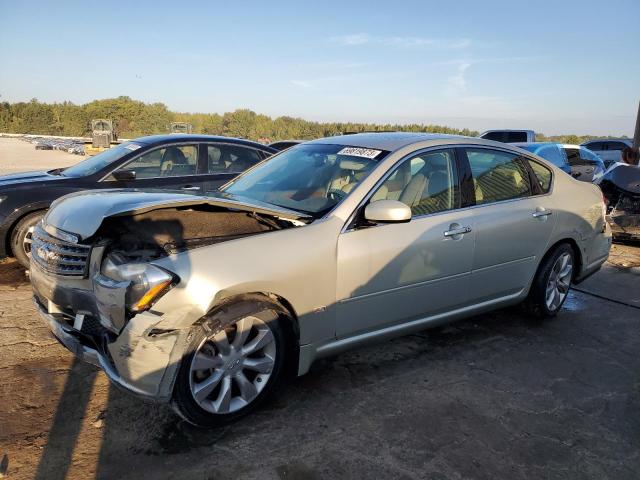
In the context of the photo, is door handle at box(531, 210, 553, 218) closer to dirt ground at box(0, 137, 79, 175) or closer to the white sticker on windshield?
the white sticker on windshield

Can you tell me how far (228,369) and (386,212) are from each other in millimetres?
1302

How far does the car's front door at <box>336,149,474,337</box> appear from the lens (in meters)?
2.99

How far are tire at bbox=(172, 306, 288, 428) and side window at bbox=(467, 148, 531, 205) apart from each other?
6.57 feet

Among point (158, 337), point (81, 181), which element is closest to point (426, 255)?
point (158, 337)

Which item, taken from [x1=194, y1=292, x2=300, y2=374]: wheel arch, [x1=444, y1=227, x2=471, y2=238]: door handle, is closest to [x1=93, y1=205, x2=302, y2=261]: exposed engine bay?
[x1=194, y1=292, x2=300, y2=374]: wheel arch

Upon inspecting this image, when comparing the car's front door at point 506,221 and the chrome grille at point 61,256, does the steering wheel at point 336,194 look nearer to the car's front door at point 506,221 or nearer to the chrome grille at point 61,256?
the car's front door at point 506,221

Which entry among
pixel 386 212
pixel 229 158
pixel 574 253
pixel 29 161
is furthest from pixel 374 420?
pixel 29 161

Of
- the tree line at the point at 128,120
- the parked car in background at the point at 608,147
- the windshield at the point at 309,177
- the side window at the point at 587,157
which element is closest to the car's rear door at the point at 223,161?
the windshield at the point at 309,177

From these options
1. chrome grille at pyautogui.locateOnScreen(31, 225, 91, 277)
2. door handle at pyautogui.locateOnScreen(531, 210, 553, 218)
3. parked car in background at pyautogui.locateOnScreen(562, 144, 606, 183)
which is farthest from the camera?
parked car in background at pyautogui.locateOnScreen(562, 144, 606, 183)

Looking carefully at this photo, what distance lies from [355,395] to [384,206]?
121cm

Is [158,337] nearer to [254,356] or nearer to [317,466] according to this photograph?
[254,356]

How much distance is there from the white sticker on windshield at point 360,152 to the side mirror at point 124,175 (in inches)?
118

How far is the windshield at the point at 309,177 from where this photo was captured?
3.25 meters

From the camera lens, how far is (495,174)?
3.92m
